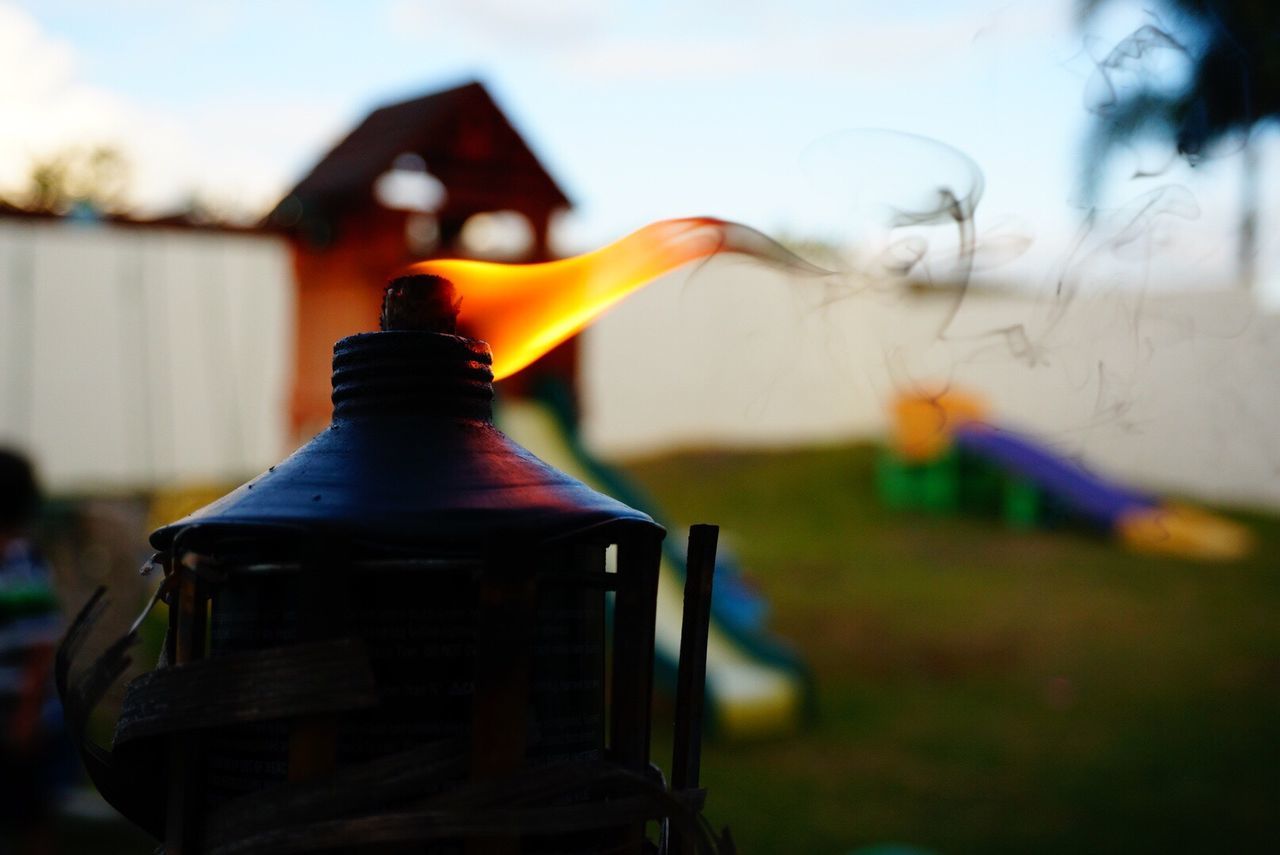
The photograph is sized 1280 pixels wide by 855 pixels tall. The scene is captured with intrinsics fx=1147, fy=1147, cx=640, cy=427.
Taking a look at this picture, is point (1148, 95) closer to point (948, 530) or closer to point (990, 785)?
point (990, 785)

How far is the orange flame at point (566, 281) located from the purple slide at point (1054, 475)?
13972 mm

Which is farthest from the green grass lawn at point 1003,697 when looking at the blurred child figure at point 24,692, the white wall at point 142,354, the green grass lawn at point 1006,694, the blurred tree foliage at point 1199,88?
the white wall at point 142,354

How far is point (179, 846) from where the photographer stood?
1501 millimetres

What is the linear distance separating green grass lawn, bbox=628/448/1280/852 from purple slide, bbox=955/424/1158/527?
533mm

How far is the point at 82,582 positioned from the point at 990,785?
21.5 ft

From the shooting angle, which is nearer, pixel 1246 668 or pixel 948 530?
pixel 1246 668

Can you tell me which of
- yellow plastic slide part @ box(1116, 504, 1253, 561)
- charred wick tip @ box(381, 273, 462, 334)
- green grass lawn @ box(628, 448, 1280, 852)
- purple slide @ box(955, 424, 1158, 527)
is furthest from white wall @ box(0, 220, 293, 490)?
yellow plastic slide part @ box(1116, 504, 1253, 561)

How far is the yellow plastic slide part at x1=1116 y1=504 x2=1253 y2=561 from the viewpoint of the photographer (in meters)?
13.9

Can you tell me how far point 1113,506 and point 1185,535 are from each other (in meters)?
1.13

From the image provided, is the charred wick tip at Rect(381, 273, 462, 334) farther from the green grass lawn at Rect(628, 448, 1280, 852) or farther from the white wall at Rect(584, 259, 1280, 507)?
the white wall at Rect(584, 259, 1280, 507)

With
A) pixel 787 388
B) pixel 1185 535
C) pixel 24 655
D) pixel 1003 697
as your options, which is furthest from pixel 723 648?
pixel 787 388

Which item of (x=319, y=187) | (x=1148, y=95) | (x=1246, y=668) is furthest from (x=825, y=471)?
(x=1148, y=95)

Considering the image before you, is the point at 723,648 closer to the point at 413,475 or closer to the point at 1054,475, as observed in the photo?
the point at 413,475

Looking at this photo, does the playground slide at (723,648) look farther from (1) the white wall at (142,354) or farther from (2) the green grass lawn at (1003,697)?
(1) the white wall at (142,354)
